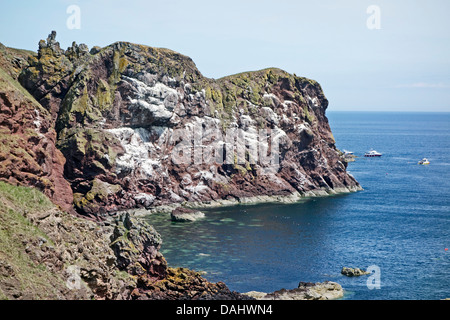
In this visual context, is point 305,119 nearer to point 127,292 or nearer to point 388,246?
point 388,246

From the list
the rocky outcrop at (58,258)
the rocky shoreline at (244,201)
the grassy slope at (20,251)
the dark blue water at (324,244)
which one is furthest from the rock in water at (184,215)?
the grassy slope at (20,251)

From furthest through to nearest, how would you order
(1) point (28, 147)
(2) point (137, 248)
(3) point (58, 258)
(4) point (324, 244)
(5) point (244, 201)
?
(5) point (244, 201) → (4) point (324, 244) → (1) point (28, 147) → (2) point (137, 248) → (3) point (58, 258)

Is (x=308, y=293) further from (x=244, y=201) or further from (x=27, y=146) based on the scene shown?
(x=244, y=201)

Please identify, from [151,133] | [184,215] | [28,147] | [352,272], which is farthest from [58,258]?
[151,133]

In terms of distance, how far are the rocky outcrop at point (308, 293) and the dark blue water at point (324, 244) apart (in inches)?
91.1

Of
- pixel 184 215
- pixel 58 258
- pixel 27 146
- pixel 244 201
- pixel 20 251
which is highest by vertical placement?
pixel 27 146

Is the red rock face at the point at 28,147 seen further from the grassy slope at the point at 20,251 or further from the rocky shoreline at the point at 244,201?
the rocky shoreline at the point at 244,201

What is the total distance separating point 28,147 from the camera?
362 ft

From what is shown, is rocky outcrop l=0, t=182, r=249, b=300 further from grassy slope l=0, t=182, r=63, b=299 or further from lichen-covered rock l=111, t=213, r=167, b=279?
lichen-covered rock l=111, t=213, r=167, b=279

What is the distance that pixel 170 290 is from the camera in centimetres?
7888

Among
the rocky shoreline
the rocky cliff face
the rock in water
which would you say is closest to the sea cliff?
the rocky cliff face

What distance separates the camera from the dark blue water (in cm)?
9456

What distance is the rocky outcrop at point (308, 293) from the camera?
84688 millimetres

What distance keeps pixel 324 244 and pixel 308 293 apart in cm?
3527
